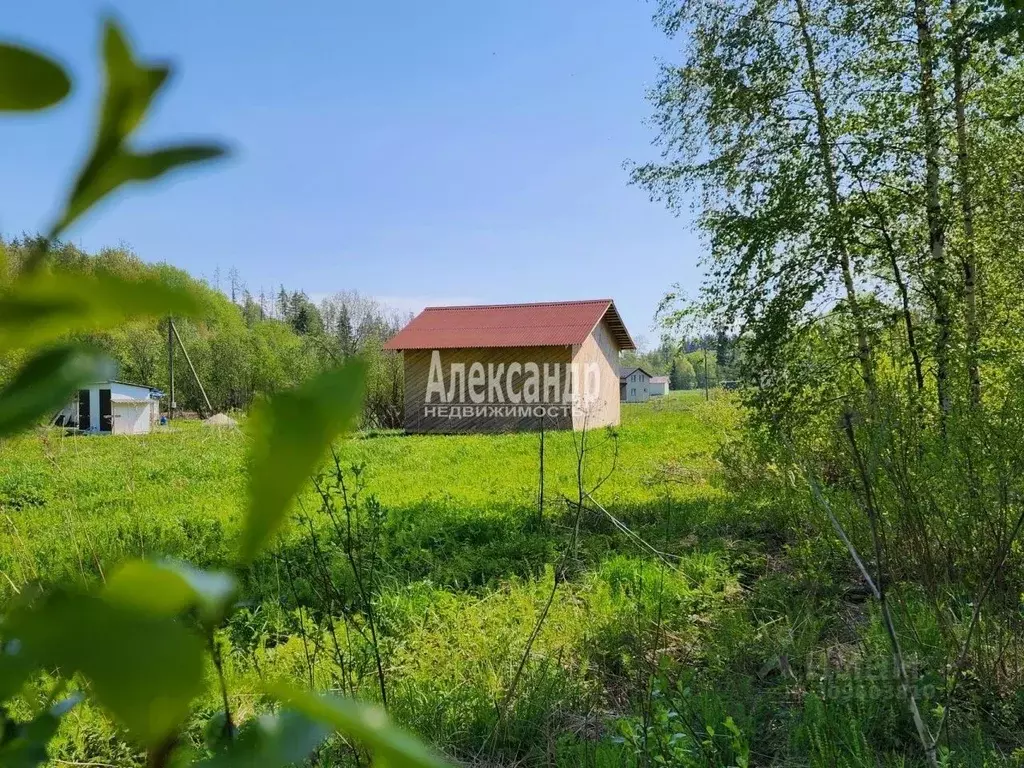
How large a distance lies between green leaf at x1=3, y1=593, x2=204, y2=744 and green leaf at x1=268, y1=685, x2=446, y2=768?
0.09ft

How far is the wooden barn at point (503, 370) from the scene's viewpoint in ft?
60.7

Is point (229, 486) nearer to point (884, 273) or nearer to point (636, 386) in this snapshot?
point (884, 273)

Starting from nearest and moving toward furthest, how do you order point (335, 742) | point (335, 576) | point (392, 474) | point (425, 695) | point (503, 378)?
point (335, 742) → point (425, 695) → point (335, 576) → point (392, 474) → point (503, 378)

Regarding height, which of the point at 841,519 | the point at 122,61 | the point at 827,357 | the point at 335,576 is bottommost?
the point at 335,576

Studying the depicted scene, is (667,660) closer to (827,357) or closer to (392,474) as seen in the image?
(827,357)

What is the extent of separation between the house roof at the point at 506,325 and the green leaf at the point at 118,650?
18.0 m

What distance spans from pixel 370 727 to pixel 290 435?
0.07m

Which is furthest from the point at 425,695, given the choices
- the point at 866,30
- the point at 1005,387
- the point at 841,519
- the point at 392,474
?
the point at 392,474

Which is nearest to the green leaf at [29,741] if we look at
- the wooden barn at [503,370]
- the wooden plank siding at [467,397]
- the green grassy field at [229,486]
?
the green grassy field at [229,486]

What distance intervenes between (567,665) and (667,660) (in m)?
0.52

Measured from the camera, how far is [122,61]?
0.60ft

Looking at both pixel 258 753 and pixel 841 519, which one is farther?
pixel 841 519

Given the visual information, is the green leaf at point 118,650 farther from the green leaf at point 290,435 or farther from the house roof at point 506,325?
the house roof at point 506,325

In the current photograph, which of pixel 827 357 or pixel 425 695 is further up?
pixel 827 357
